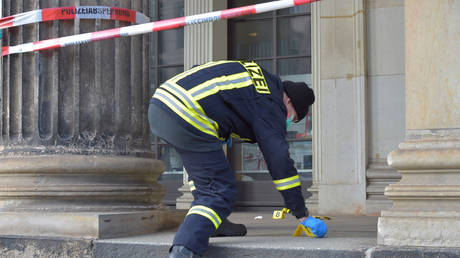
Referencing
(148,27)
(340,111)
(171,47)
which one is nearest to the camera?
(148,27)

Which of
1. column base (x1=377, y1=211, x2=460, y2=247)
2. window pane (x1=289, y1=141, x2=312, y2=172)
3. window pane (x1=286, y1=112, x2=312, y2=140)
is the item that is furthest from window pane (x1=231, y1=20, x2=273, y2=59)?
column base (x1=377, y1=211, x2=460, y2=247)

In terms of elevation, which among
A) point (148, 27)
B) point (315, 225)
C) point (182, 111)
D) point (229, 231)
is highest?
point (148, 27)

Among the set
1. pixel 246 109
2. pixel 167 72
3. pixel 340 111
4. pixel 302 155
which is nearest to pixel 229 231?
pixel 246 109

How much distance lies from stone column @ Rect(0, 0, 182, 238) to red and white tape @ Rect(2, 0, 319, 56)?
8 cm

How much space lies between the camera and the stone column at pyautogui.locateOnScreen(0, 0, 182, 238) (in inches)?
201

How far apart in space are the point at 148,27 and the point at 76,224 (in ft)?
5.03

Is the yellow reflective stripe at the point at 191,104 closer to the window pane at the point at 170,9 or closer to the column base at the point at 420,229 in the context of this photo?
the column base at the point at 420,229

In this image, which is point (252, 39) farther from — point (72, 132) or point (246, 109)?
point (246, 109)

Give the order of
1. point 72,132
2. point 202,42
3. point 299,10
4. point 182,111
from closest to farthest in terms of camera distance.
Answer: point 182,111 → point 72,132 → point 299,10 → point 202,42

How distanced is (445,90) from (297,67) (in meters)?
5.16

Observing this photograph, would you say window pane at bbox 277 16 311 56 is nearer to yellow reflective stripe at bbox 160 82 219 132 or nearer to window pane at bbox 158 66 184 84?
window pane at bbox 158 66 184 84

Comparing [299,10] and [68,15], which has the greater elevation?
[299,10]

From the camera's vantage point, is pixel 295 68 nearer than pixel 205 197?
No

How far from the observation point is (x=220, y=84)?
4410mm
